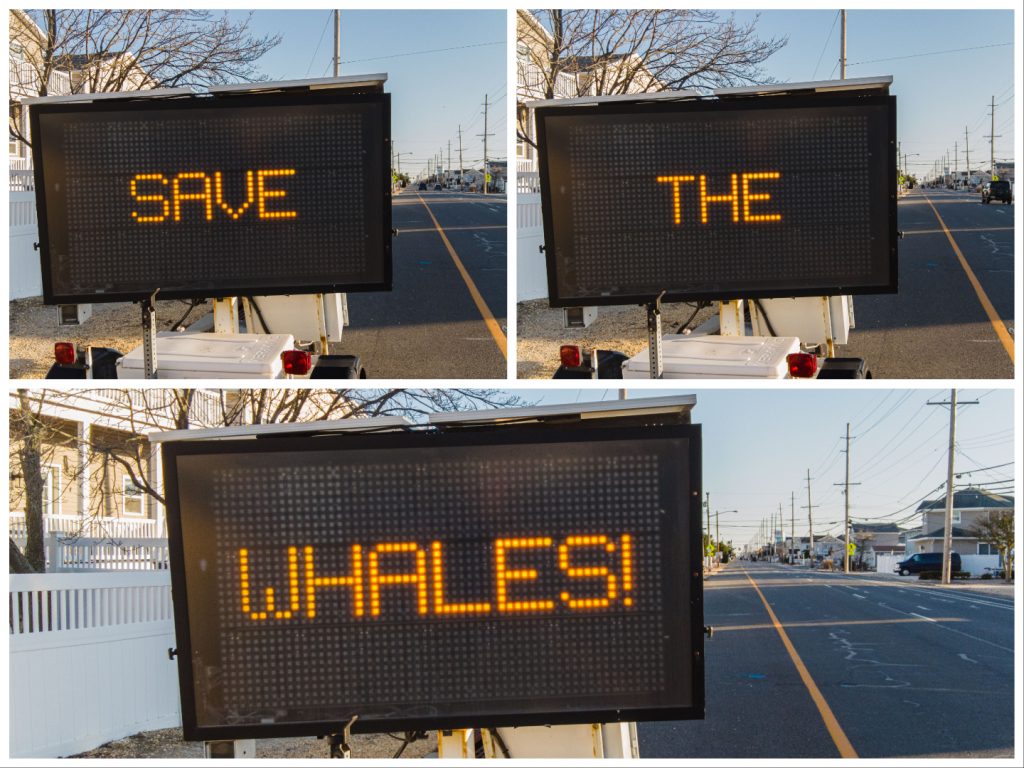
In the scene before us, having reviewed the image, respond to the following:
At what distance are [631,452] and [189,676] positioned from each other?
5.89 ft

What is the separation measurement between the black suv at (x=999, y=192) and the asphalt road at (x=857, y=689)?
27378 millimetres

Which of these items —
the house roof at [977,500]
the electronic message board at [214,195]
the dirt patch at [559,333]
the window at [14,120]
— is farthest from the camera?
the house roof at [977,500]

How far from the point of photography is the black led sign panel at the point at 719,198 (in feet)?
20.4

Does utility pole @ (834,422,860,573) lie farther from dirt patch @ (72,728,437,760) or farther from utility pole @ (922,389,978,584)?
dirt patch @ (72,728,437,760)

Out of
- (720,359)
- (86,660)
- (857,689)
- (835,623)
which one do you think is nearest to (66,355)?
(86,660)

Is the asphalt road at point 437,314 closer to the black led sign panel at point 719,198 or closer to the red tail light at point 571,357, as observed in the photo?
the red tail light at point 571,357

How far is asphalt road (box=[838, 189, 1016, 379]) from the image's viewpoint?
46.7 ft

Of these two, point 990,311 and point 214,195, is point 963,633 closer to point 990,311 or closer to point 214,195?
point 990,311

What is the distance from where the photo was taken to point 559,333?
16547 mm

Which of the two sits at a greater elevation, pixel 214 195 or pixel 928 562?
pixel 214 195

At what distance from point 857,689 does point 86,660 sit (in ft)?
28.5

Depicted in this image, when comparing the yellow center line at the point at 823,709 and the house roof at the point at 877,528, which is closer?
the yellow center line at the point at 823,709

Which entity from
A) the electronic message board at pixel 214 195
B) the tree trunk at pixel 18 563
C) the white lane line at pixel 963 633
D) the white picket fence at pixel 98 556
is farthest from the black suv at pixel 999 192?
the electronic message board at pixel 214 195

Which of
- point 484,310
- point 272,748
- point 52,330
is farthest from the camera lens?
point 484,310
